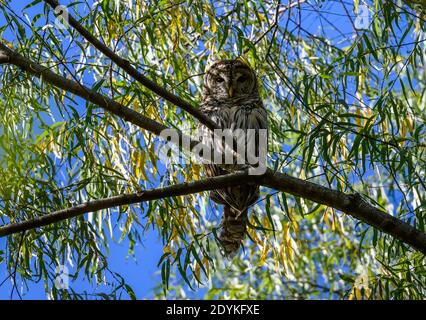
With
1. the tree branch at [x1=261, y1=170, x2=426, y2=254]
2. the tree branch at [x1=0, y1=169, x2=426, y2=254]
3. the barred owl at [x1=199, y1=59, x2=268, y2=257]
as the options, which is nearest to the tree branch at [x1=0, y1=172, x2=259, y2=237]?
the tree branch at [x1=0, y1=169, x2=426, y2=254]

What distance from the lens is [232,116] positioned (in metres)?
3.95

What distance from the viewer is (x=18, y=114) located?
3227 mm

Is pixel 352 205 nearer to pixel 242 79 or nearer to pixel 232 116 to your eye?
pixel 232 116

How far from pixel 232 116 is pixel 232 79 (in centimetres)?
22

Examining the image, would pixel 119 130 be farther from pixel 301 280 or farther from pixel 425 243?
pixel 301 280

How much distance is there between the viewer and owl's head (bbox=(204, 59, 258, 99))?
160 inches

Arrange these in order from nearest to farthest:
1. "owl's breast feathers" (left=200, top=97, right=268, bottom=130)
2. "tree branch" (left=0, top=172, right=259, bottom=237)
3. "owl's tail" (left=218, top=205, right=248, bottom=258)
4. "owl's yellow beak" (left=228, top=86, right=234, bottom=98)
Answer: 1. "tree branch" (left=0, top=172, right=259, bottom=237)
2. "owl's tail" (left=218, top=205, right=248, bottom=258)
3. "owl's breast feathers" (left=200, top=97, right=268, bottom=130)
4. "owl's yellow beak" (left=228, top=86, right=234, bottom=98)

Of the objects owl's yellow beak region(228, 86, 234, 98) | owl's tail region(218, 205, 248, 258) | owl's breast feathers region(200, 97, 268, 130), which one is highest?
owl's yellow beak region(228, 86, 234, 98)

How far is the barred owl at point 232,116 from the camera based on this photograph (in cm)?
365

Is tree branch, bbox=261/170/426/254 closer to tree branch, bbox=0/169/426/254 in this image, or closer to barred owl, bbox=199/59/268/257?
tree branch, bbox=0/169/426/254

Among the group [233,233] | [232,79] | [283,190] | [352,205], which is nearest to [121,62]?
[283,190]

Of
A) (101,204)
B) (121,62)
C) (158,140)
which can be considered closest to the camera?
(101,204)
